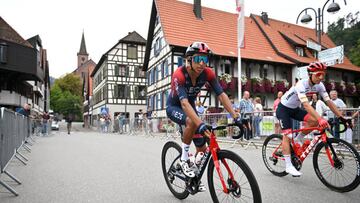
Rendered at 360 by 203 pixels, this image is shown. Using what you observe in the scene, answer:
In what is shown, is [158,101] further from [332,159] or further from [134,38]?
[332,159]

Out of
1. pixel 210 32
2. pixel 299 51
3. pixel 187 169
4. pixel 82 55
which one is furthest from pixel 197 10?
pixel 82 55

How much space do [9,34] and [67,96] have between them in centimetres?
5831

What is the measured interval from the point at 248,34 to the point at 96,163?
103ft

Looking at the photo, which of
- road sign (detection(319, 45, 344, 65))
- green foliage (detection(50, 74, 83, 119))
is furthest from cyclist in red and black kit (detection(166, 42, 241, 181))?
green foliage (detection(50, 74, 83, 119))

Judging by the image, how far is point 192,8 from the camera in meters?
36.4

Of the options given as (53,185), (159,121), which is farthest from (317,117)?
(159,121)

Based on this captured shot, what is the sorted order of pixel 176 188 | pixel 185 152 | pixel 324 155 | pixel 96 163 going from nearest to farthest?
pixel 185 152 < pixel 176 188 < pixel 324 155 < pixel 96 163

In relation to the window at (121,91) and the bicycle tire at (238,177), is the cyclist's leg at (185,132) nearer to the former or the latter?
the bicycle tire at (238,177)

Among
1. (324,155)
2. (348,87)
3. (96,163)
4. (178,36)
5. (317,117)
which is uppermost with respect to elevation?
(178,36)

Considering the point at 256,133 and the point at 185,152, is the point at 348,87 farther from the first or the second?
the point at 185,152

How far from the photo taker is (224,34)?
35.7 metres

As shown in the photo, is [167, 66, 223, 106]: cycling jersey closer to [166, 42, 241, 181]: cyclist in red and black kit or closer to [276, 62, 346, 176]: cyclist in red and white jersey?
[166, 42, 241, 181]: cyclist in red and black kit

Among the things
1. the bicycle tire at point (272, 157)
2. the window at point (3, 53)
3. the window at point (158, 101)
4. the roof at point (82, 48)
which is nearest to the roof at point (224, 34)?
the window at point (158, 101)

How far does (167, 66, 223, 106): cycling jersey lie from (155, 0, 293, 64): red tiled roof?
26369 mm
